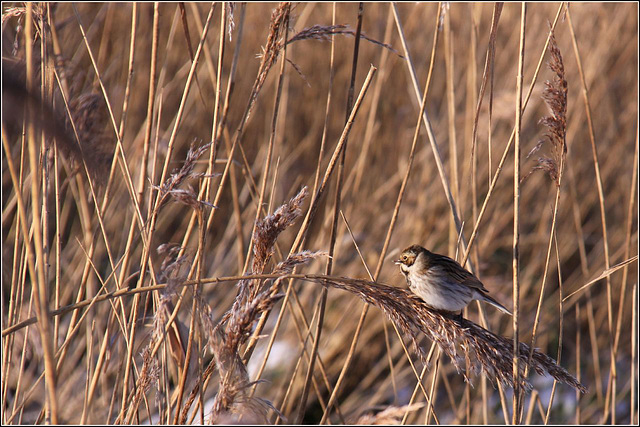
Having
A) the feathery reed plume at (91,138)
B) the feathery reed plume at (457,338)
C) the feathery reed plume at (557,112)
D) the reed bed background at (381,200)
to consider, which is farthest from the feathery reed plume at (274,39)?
the reed bed background at (381,200)

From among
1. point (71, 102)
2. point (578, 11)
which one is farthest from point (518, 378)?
point (578, 11)

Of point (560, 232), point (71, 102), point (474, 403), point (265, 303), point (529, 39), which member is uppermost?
point (529, 39)

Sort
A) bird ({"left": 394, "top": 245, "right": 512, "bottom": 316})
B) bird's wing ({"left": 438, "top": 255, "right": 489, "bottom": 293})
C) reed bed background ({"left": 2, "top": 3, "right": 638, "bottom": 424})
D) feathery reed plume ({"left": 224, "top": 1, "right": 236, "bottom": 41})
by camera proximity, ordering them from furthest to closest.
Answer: reed bed background ({"left": 2, "top": 3, "right": 638, "bottom": 424})
bird ({"left": 394, "top": 245, "right": 512, "bottom": 316})
bird's wing ({"left": 438, "top": 255, "right": 489, "bottom": 293})
feathery reed plume ({"left": 224, "top": 1, "right": 236, "bottom": 41})

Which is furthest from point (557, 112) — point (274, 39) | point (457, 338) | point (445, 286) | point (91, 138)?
point (91, 138)

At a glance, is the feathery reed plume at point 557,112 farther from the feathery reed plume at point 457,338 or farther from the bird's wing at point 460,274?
the bird's wing at point 460,274

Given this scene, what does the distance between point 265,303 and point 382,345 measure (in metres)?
3.07

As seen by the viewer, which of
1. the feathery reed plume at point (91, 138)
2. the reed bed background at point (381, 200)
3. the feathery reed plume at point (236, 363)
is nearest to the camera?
the feathery reed plume at point (91, 138)

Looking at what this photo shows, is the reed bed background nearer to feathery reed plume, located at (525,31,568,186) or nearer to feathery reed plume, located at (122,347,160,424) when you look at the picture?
feathery reed plume, located at (525,31,568,186)

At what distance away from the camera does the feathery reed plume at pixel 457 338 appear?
1.47m

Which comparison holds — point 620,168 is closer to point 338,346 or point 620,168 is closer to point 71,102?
point 338,346

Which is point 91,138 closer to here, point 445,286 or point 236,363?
point 236,363

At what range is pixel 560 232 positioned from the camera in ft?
14.8

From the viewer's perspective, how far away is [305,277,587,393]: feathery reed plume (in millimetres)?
1467

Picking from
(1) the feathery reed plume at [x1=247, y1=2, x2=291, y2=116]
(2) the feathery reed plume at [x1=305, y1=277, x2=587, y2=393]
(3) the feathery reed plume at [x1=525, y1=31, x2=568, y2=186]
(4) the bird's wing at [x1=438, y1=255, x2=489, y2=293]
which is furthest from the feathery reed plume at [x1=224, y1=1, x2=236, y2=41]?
(4) the bird's wing at [x1=438, y1=255, x2=489, y2=293]
